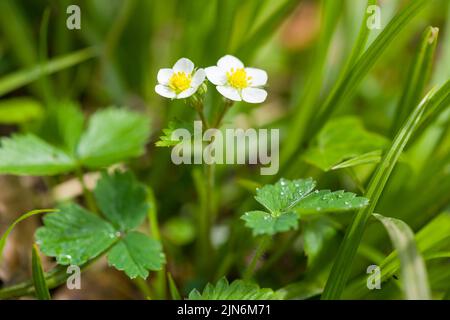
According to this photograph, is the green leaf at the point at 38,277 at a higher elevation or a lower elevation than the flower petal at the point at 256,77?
lower

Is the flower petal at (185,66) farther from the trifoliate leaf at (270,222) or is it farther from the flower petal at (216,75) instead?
the trifoliate leaf at (270,222)

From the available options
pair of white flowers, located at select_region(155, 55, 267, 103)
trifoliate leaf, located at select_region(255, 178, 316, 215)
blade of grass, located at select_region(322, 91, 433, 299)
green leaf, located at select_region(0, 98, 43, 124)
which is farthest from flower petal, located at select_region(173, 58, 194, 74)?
green leaf, located at select_region(0, 98, 43, 124)

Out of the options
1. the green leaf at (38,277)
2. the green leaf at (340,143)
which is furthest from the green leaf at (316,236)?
the green leaf at (38,277)

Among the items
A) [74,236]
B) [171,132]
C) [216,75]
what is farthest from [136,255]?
[216,75]

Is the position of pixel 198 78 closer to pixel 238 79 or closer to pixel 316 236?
pixel 238 79

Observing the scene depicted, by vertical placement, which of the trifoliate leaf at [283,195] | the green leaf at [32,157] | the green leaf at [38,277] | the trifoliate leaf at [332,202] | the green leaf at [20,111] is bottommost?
the green leaf at [38,277]

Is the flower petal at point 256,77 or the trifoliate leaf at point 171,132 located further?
the flower petal at point 256,77
